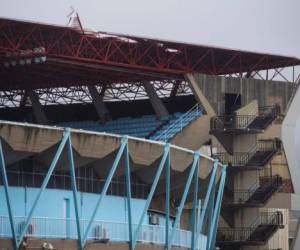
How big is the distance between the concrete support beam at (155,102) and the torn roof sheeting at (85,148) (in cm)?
3876

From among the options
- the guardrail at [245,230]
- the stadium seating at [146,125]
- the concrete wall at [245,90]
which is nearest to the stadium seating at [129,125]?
the stadium seating at [146,125]

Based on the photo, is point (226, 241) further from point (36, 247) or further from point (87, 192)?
point (36, 247)

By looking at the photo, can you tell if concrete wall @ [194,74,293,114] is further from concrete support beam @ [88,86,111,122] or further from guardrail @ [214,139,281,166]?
concrete support beam @ [88,86,111,122]

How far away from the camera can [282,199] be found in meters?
134

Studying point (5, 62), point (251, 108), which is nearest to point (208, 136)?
point (251, 108)

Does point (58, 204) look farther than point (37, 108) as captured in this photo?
No

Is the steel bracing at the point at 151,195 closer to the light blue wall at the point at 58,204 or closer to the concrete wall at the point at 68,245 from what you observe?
the concrete wall at the point at 68,245

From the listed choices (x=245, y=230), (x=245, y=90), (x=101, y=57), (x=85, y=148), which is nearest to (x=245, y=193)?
(x=245, y=230)

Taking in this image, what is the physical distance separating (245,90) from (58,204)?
4493 centimetres

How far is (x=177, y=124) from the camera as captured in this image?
13625cm

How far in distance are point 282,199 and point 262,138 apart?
6.03m

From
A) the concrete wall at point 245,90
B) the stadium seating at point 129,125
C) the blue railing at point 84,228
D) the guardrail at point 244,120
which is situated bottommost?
the blue railing at point 84,228

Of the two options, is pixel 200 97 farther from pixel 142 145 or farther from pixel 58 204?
pixel 58 204

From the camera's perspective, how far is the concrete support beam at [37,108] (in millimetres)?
149625
